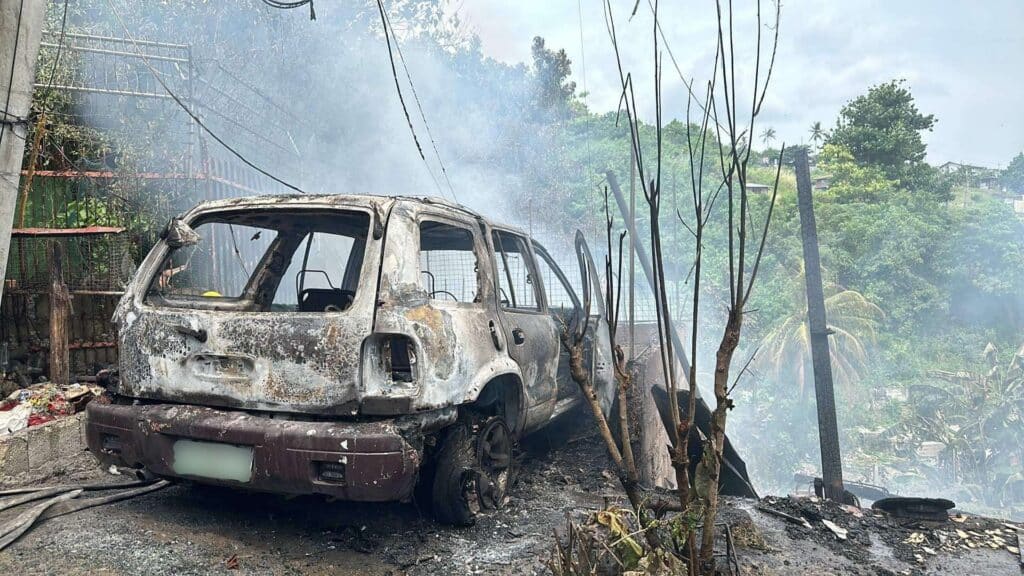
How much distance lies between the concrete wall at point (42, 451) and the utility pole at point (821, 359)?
5.04m

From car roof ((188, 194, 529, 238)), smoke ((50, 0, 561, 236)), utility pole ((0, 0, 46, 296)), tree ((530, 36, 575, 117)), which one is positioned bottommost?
car roof ((188, 194, 529, 238))

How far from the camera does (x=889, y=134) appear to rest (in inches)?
1256

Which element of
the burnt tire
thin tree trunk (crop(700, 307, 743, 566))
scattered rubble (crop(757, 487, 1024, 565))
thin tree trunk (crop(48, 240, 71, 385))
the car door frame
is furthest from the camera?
thin tree trunk (crop(48, 240, 71, 385))

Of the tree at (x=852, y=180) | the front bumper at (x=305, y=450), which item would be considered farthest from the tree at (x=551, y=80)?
the front bumper at (x=305, y=450)

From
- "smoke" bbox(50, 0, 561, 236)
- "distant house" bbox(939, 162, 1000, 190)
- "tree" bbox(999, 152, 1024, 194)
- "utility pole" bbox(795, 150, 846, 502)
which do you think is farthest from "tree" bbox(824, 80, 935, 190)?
"utility pole" bbox(795, 150, 846, 502)

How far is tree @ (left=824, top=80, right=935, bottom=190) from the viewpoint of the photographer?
102 ft

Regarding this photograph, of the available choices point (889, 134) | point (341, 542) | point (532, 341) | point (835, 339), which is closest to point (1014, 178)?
point (889, 134)

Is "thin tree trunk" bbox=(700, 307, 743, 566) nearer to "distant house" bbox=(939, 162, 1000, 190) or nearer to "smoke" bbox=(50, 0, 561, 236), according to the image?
"smoke" bbox=(50, 0, 561, 236)

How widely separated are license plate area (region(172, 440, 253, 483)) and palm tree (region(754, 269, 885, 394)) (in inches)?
965

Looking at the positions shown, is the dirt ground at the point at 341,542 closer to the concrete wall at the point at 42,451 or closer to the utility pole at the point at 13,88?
the concrete wall at the point at 42,451

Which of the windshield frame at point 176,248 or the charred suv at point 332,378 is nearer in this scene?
the charred suv at point 332,378

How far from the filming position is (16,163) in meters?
4.09

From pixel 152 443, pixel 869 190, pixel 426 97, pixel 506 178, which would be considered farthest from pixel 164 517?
pixel 869 190

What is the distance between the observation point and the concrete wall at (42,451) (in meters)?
4.08
